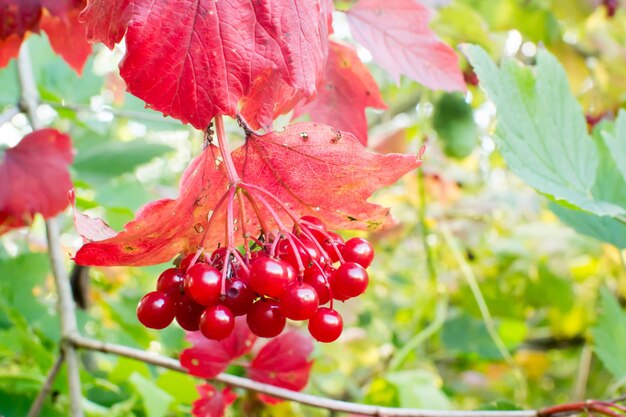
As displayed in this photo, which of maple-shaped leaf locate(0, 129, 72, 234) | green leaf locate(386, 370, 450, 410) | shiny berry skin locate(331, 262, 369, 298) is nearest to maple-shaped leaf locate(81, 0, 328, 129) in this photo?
shiny berry skin locate(331, 262, 369, 298)

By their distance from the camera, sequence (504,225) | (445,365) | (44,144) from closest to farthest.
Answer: (44,144) → (445,365) → (504,225)

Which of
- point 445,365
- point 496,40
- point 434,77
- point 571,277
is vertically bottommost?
point 445,365

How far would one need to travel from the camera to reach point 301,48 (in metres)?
0.43

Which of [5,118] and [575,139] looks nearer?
[575,139]

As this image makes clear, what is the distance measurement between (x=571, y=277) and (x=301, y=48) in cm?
164

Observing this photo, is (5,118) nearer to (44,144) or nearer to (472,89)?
(44,144)

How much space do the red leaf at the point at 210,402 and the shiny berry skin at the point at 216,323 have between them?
28cm

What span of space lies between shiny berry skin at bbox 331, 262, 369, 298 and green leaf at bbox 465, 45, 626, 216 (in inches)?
8.4

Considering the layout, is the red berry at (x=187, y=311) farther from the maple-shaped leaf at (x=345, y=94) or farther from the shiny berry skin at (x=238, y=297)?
the maple-shaped leaf at (x=345, y=94)

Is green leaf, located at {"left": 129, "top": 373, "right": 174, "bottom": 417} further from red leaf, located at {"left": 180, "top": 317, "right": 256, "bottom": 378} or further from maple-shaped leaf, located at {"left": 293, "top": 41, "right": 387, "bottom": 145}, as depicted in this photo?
maple-shaped leaf, located at {"left": 293, "top": 41, "right": 387, "bottom": 145}

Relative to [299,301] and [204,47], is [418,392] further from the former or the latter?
[204,47]

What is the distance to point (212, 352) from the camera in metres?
0.66

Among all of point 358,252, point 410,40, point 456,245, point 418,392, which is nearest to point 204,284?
point 358,252

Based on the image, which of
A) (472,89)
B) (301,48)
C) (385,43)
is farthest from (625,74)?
(301,48)
